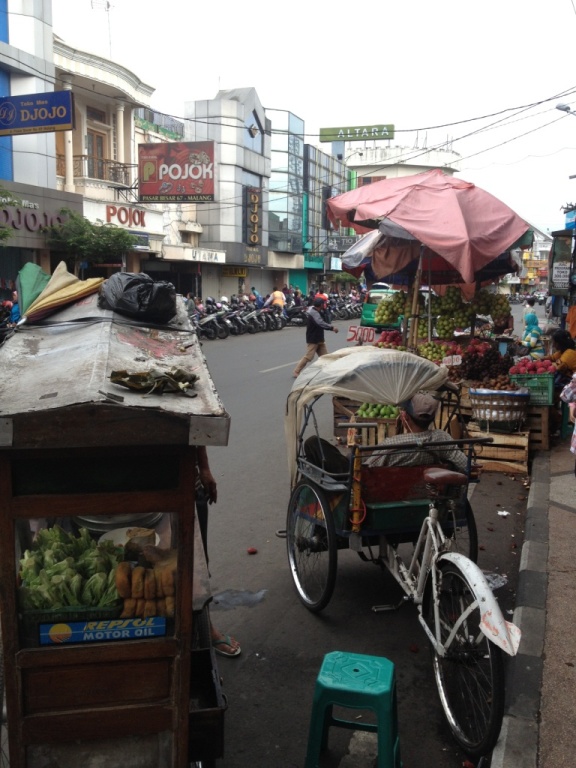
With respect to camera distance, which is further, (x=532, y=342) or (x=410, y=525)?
(x=532, y=342)

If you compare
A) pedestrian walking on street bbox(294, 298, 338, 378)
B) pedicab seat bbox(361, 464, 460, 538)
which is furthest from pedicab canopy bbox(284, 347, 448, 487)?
pedestrian walking on street bbox(294, 298, 338, 378)

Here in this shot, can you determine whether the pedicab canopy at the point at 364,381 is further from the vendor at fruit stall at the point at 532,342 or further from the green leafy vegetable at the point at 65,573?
the vendor at fruit stall at the point at 532,342

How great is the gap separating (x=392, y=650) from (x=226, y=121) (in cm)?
4050

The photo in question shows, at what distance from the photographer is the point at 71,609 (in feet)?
8.28

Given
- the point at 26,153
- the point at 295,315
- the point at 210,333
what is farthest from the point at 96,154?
the point at 295,315

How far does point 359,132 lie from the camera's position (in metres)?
66.6

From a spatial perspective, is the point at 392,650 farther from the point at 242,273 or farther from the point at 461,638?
the point at 242,273

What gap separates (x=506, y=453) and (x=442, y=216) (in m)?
2.85

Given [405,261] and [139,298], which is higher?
[405,261]

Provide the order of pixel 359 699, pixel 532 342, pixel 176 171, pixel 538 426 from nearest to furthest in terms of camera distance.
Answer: pixel 359 699 < pixel 538 426 < pixel 532 342 < pixel 176 171

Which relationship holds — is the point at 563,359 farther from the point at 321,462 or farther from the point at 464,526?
the point at 321,462

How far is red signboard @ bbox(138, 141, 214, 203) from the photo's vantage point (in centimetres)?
2550

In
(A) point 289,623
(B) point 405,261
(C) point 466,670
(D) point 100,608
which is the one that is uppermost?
(B) point 405,261

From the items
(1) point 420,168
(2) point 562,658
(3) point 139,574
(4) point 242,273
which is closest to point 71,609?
(3) point 139,574
